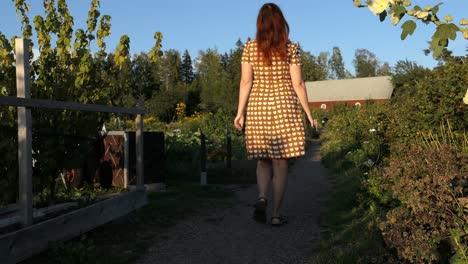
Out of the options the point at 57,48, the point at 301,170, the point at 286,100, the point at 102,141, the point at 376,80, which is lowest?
the point at 301,170

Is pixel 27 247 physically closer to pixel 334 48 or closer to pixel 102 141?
pixel 102 141

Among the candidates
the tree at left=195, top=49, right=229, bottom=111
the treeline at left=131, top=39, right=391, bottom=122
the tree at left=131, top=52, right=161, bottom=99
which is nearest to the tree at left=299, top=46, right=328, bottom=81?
the treeline at left=131, top=39, right=391, bottom=122

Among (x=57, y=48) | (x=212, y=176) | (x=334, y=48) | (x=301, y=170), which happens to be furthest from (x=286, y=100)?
(x=334, y=48)

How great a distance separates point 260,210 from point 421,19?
2971 mm

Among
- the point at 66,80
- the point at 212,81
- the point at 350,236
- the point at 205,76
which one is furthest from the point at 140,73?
the point at 205,76

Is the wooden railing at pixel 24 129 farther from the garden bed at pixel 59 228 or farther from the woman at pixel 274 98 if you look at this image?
the woman at pixel 274 98

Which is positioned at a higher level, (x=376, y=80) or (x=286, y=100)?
(x=376, y=80)

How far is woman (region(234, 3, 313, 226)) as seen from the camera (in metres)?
4.47

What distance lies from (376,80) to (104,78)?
6732 cm

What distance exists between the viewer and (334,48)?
365 feet

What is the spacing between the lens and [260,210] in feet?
14.6

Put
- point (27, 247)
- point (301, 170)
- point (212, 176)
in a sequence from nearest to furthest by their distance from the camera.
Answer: point (27, 247) → point (212, 176) → point (301, 170)

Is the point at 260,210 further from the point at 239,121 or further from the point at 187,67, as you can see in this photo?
the point at 187,67

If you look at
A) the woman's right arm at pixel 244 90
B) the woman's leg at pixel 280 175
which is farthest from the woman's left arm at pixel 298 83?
the woman's leg at pixel 280 175
